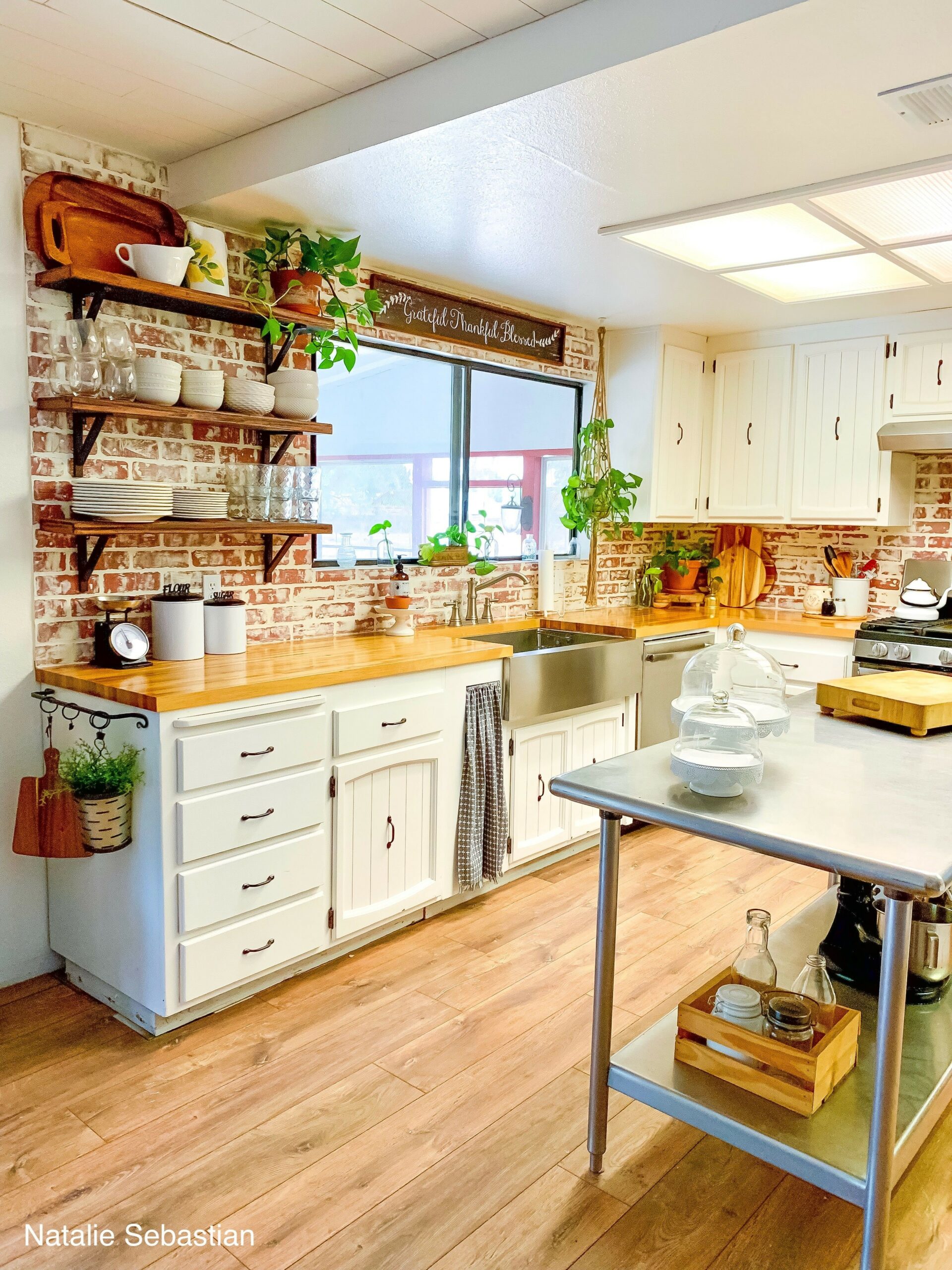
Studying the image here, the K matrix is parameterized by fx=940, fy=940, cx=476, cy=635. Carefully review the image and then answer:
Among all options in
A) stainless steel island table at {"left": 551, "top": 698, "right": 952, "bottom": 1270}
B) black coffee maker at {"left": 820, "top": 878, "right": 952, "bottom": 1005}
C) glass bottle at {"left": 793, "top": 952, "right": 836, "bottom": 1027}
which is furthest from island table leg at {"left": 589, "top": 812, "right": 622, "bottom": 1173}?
black coffee maker at {"left": 820, "top": 878, "right": 952, "bottom": 1005}

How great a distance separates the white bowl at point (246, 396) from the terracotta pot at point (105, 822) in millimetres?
1278

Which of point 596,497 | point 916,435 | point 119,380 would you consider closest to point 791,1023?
point 119,380

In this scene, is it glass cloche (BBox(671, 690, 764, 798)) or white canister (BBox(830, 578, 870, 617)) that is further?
white canister (BBox(830, 578, 870, 617))

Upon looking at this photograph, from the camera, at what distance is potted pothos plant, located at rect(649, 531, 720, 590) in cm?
510

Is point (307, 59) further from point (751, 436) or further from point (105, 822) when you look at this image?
point (751, 436)

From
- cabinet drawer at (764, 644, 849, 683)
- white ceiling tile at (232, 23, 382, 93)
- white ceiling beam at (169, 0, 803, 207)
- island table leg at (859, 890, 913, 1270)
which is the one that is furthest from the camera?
cabinet drawer at (764, 644, 849, 683)

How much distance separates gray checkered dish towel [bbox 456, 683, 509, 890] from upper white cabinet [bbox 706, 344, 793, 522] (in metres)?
2.13

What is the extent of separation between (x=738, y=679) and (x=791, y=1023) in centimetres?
79

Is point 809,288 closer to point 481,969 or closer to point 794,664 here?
point 794,664

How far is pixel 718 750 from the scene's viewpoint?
6.23 ft

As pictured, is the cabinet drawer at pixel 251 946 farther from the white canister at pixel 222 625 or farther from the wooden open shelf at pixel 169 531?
the wooden open shelf at pixel 169 531

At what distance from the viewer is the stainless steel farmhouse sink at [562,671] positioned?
139 inches

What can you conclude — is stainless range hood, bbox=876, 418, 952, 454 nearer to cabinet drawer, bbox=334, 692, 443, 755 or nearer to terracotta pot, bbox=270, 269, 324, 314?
cabinet drawer, bbox=334, 692, 443, 755

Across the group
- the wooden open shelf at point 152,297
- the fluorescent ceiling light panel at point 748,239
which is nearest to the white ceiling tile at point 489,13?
the fluorescent ceiling light panel at point 748,239
